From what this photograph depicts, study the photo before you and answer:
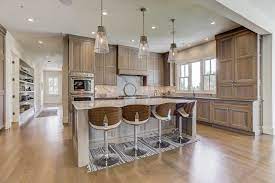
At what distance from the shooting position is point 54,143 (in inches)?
151

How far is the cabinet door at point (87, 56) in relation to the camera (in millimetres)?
5641

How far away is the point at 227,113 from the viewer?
4883 millimetres

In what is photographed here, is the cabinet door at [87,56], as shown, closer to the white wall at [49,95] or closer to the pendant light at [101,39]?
the pendant light at [101,39]

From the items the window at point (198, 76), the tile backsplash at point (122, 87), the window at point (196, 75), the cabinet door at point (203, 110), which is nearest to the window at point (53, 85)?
the tile backsplash at point (122, 87)

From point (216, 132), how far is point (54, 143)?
4067mm

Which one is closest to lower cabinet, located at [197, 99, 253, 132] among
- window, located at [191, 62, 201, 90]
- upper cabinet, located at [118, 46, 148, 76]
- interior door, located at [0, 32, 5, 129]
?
window, located at [191, 62, 201, 90]

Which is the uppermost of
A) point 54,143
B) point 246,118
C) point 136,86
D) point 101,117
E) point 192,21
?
point 192,21

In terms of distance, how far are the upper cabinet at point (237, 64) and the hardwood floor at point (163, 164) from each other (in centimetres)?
146

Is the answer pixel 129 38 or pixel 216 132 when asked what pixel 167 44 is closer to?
pixel 129 38

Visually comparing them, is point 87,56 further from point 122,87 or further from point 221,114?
point 221,114

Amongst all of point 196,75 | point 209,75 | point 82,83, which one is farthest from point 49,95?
point 209,75

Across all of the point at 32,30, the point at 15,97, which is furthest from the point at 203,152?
the point at 15,97

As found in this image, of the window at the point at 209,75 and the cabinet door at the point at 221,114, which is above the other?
the window at the point at 209,75

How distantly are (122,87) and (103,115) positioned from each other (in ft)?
15.2
